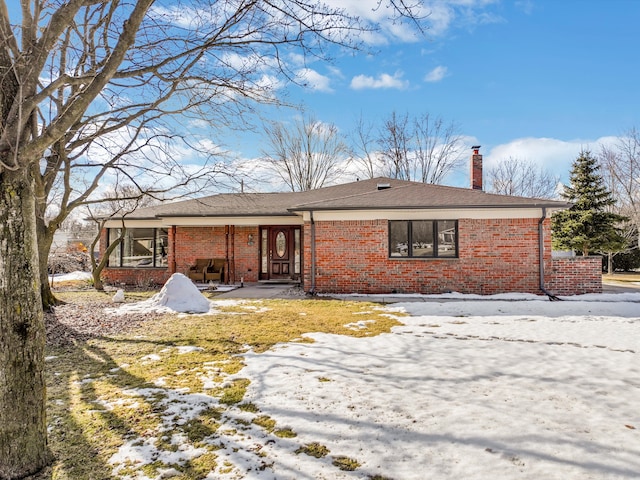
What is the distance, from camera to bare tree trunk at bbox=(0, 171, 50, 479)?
238 centimetres

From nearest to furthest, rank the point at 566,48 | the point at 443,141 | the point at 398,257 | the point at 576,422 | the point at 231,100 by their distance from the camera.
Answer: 1. the point at 576,422
2. the point at 231,100
3. the point at 566,48
4. the point at 398,257
5. the point at 443,141

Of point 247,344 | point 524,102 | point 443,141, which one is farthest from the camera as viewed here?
point 443,141

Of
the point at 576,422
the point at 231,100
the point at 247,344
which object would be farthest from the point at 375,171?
the point at 576,422

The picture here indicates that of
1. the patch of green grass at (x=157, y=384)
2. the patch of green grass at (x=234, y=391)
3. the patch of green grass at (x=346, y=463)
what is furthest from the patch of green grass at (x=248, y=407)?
the patch of green grass at (x=346, y=463)

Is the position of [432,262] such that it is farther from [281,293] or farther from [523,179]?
[523,179]

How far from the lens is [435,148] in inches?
1118

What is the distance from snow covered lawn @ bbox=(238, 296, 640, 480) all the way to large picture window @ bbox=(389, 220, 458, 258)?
4766mm

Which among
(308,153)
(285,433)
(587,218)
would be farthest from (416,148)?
(285,433)

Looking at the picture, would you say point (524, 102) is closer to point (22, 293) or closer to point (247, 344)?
point (247, 344)

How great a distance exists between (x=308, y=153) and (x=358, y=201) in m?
18.1

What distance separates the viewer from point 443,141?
28.4 m

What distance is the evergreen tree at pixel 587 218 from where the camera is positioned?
18.8 meters

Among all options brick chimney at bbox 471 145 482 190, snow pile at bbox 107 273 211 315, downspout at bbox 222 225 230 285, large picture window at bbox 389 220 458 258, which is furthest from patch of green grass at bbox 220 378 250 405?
brick chimney at bbox 471 145 482 190

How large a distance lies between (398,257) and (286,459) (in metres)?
8.90
